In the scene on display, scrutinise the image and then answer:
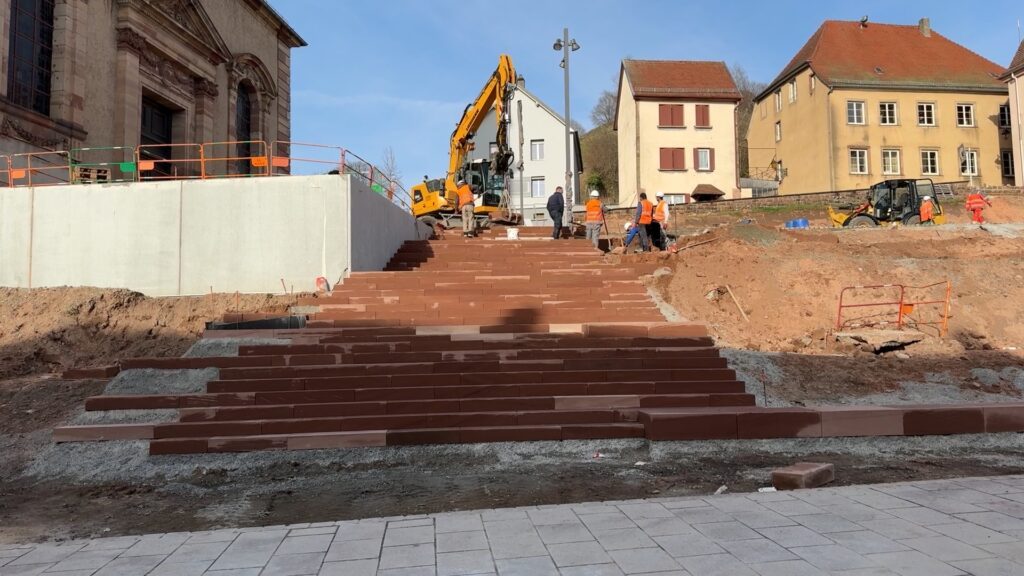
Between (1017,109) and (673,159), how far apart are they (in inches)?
737

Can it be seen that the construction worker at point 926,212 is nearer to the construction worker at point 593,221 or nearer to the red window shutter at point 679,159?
the construction worker at point 593,221

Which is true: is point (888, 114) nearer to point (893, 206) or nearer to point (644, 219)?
point (893, 206)

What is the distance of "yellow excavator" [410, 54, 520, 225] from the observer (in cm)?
2244

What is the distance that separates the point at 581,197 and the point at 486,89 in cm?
3433

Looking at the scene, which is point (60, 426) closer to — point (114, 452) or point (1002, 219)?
point (114, 452)

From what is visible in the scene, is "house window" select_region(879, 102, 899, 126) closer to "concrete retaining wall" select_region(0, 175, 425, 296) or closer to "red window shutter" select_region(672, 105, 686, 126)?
"red window shutter" select_region(672, 105, 686, 126)

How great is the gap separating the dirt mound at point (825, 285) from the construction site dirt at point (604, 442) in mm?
46

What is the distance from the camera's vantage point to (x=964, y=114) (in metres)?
38.6

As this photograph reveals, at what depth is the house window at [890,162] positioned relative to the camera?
38.0 meters

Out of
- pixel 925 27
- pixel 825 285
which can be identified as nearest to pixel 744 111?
pixel 925 27

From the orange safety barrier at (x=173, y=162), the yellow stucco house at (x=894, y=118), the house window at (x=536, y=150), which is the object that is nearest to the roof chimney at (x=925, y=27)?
the yellow stucco house at (x=894, y=118)

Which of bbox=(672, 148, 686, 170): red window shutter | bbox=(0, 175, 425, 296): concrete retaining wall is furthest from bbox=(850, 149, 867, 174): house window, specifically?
bbox=(0, 175, 425, 296): concrete retaining wall

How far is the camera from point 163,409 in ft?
26.1

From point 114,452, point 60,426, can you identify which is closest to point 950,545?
point 114,452
